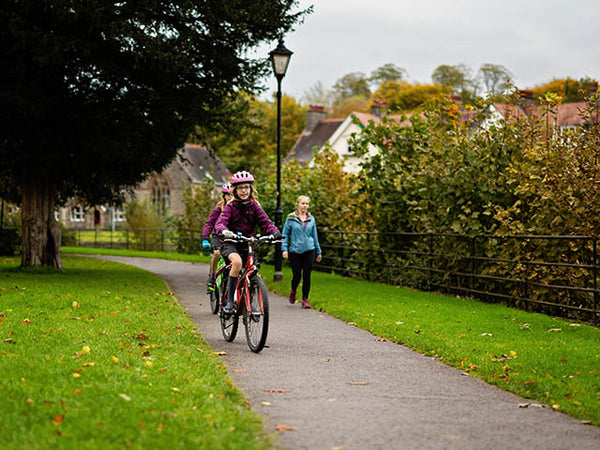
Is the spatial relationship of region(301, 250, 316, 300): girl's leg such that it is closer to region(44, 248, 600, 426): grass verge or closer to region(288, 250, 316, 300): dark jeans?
region(288, 250, 316, 300): dark jeans

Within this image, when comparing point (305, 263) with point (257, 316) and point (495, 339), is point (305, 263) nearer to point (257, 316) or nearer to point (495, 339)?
point (495, 339)

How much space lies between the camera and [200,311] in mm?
12773

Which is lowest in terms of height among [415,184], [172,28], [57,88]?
[415,184]

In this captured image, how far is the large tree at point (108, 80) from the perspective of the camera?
16594 millimetres

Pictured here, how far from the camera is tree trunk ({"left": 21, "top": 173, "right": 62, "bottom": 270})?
19953 mm

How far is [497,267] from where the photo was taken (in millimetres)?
13742

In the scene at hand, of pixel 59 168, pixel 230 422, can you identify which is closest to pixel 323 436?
pixel 230 422

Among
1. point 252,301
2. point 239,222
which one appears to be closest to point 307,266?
point 239,222

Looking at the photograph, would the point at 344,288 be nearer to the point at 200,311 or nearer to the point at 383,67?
the point at 200,311

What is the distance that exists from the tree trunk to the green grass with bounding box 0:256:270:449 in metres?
8.84

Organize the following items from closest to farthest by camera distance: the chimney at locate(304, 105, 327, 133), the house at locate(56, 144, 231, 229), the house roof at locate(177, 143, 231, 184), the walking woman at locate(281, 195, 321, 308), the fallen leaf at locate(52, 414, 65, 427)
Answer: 1. the fallen leaf at locate(52, 414, 65, 427)
2. the walking woman at locate(281, 195, 321, 308)
3. the chimney at locate(304, 105, 327, 133)
4. the house at locate(56, 144, 231, 229)
5. the house roof at locate(177, 143, 231, 184)

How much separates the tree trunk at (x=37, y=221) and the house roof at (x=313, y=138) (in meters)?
50.8

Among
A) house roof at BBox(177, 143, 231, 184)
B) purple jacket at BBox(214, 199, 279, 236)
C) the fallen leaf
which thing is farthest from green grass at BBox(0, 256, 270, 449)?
house roof at BBox(177, 143, 231, 184)

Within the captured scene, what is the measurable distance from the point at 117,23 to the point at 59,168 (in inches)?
188
